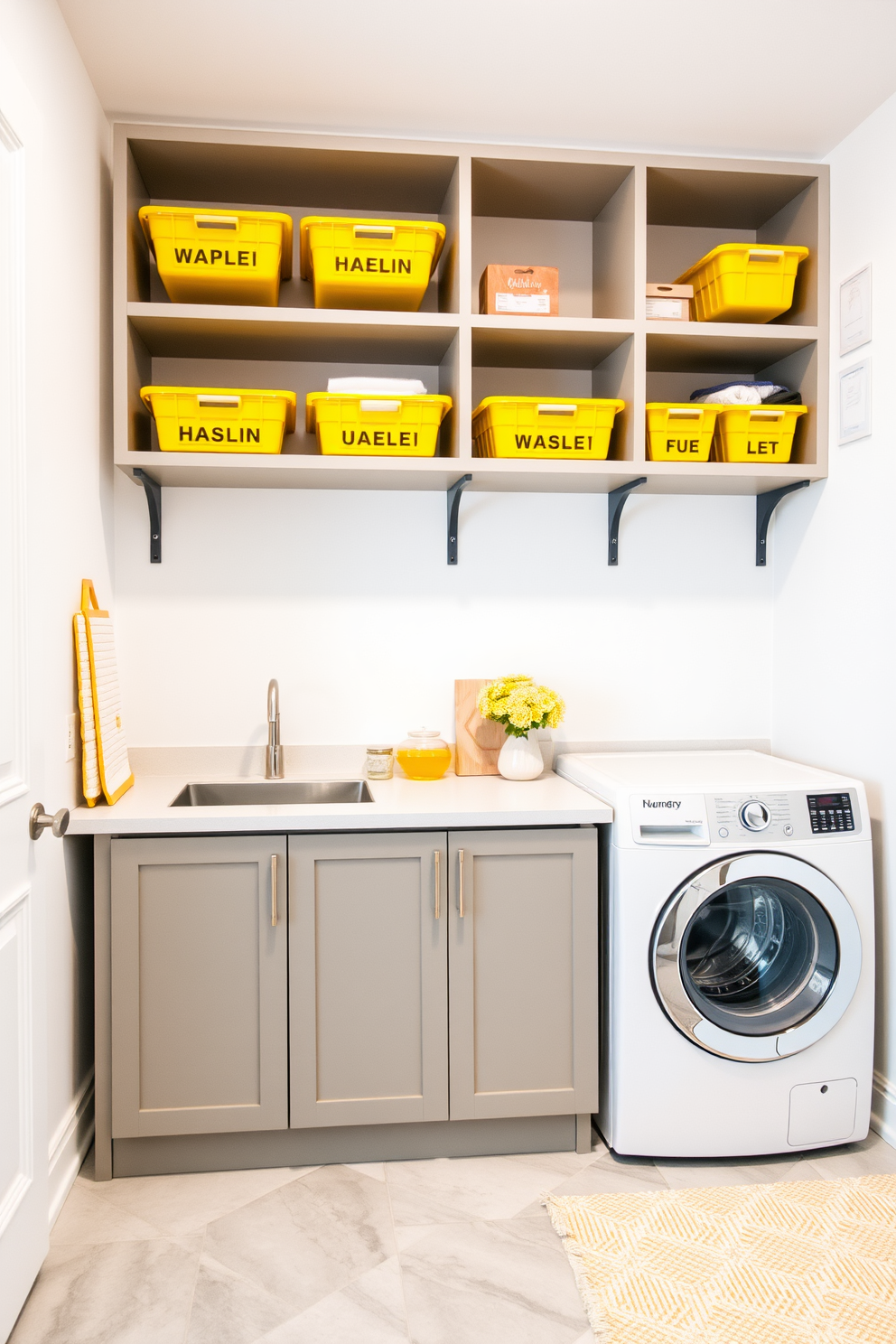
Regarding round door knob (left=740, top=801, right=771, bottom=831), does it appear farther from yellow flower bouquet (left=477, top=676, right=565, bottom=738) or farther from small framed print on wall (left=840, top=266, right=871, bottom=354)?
small framed print on wall (left=840, top=266, right=871, bottom=354)

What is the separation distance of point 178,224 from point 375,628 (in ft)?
3.87

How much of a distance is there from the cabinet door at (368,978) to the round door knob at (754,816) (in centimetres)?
71

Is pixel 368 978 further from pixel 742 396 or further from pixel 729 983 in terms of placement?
pixel 742 396

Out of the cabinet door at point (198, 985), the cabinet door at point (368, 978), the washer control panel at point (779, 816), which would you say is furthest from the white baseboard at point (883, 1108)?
the cabinet door at point (198, 985)

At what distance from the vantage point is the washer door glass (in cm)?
218

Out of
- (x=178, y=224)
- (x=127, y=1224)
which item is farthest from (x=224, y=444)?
(x=127, y=1224)

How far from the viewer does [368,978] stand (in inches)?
85.7

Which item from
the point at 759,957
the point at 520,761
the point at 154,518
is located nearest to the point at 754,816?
the point at 759,957

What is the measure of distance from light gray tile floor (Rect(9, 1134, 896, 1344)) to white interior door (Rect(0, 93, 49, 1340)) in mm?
213

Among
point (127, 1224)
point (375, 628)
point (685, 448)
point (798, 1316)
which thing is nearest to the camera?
point (798, 1316)

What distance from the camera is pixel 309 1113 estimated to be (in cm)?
216

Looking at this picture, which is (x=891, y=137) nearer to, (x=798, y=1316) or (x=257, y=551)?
(x=257, y=551)

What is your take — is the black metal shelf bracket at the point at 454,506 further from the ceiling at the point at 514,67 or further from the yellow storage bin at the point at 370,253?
the ceiling at the point at 514,67

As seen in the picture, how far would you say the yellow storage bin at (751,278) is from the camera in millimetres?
2496
